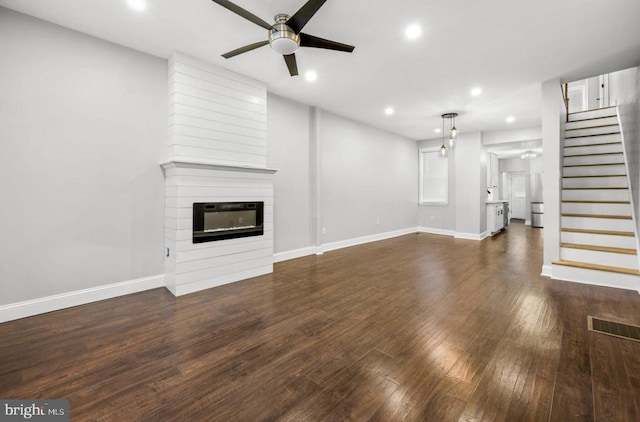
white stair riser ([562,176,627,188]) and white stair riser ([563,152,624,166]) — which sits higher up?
white stair riser ([563,152,624,166])

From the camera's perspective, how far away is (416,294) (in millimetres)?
3254

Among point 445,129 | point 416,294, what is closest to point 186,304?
point 416,294

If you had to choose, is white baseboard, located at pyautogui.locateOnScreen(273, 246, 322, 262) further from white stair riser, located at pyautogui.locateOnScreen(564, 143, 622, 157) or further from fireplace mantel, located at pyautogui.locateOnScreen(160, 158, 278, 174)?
white stair riser, located at pyautogui.locateOnScreen(564, 143, 622, 157)

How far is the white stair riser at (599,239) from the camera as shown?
12.2 ft

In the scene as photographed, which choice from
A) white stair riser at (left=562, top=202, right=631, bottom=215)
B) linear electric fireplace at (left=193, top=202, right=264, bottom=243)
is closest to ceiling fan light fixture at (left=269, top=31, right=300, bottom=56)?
linear electric fireplace at (left=193, top=202, right=264, bottom=243)

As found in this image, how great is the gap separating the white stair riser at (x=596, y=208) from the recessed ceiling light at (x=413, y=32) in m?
3.88

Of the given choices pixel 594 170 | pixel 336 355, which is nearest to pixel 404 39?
pixel 336 355

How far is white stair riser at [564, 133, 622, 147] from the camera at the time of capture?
4968 mm

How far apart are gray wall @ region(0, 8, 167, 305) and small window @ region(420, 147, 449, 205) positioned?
7430mm

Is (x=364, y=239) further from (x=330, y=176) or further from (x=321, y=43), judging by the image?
(x=321, y=43)

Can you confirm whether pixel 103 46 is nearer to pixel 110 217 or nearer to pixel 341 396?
pixel 110 217

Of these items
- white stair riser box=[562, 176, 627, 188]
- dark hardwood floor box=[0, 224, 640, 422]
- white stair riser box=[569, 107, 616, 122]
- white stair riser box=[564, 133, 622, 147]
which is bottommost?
dark hardwood floor box=[0, 224, 640, 422]

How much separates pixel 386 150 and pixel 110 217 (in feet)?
20.8

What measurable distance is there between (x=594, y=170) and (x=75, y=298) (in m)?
7.90
